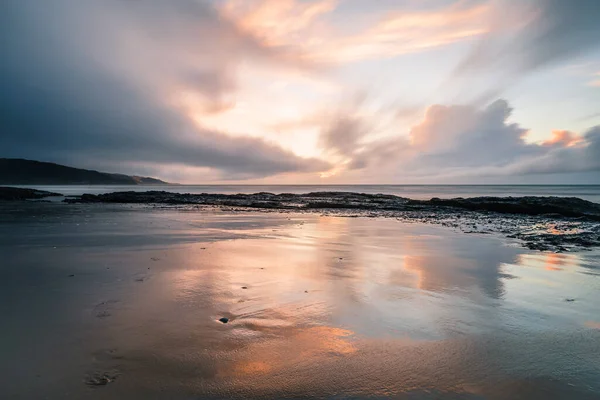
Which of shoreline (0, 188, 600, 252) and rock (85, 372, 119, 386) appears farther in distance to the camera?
shoreline (0, 188, 600, 252)

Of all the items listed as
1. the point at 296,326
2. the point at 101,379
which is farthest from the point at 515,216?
the point at 101,379

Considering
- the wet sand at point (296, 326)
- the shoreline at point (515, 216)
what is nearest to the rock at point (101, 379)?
the wet sand at point (296, 326)

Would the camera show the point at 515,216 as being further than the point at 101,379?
Yes

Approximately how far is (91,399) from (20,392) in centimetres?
75

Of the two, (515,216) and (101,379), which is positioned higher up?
(515,216)

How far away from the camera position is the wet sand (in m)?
3.54

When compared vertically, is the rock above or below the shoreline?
below

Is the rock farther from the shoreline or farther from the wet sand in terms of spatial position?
the shoreline

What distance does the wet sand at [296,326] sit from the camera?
3539 mm

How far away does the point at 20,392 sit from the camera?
328 centimetres

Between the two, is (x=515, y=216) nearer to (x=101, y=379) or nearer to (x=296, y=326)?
(x=296, y=326)

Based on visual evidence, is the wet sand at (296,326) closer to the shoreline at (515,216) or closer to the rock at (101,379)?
the rock at (101,379)

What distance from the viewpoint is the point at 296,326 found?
5.02m

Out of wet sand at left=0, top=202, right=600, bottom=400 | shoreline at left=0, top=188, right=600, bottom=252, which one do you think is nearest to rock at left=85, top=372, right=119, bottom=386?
wet sand at left=0, top=202, right=600, bottom=400
